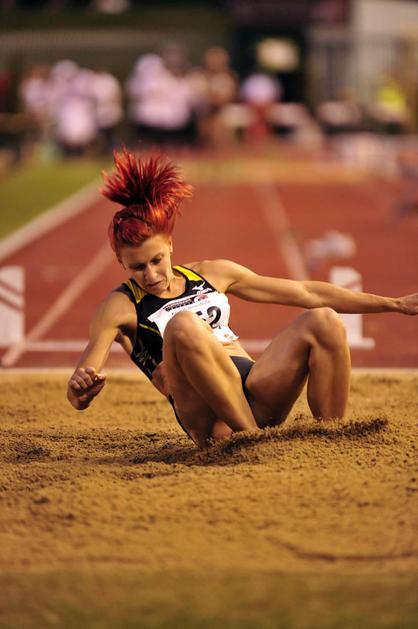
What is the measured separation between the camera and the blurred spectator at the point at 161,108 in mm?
28656

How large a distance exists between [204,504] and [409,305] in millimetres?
1313

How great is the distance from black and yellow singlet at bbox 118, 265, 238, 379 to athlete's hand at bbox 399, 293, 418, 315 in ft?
2.38

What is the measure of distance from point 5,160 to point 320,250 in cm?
1416

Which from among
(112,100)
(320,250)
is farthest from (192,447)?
(112,100)

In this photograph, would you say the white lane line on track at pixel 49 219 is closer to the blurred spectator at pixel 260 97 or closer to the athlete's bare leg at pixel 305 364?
the athlete's bare leg at pixel 305 364

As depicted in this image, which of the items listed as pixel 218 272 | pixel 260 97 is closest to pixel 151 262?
pixel 218 272

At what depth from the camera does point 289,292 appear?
5.37 meters

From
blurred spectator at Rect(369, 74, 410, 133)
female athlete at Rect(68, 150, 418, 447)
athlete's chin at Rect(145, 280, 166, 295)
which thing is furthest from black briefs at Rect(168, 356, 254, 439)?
blurred spectator at Rect(369, 74, 410, 133)

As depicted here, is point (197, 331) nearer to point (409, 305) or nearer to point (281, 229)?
point (409, 305)

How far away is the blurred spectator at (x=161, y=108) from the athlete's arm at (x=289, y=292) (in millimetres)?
23329

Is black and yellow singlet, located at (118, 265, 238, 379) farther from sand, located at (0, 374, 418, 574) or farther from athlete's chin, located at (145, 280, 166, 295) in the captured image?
sand, located at (0, 374, 418, 574)

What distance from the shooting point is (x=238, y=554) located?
13.5 ft

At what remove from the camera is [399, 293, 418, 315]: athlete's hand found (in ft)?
17.3

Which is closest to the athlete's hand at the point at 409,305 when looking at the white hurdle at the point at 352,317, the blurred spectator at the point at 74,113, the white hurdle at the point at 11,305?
the white hurdle at the point at 352,317
